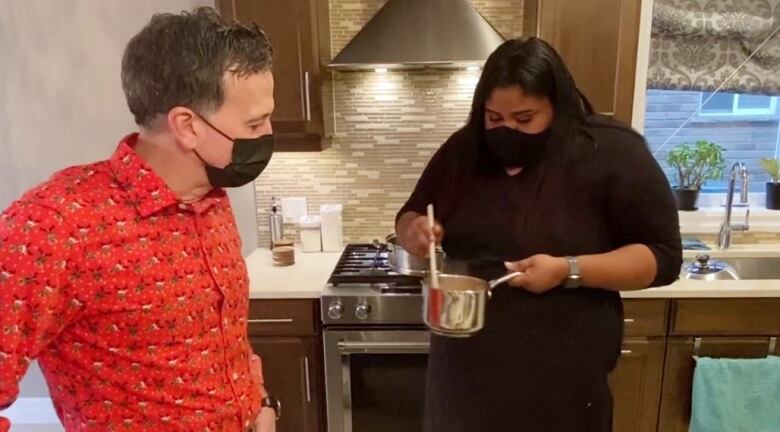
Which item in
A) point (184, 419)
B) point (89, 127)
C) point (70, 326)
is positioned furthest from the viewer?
point (89, 127)

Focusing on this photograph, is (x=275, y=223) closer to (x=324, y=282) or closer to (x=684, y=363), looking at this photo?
(x=324, y=282)

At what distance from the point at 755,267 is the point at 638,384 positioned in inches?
32.2

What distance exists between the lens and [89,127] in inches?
87.2

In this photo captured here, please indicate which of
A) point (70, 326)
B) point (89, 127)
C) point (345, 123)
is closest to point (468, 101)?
point (345, 123)

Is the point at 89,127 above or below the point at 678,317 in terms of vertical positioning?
above

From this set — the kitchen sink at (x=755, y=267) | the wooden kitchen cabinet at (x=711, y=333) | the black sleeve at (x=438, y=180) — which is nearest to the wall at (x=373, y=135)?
the black sleeve at (x=438, y=180)

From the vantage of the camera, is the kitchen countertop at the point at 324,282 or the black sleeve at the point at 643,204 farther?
the kitchen countertop at the point at 324,282

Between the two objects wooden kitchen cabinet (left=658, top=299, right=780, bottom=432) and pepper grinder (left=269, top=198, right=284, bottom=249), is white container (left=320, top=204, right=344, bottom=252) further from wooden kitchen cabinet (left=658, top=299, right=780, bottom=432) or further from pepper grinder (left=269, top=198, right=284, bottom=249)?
wooden kitchen cabinet (left=658, top=299, right=780, bottom=432)

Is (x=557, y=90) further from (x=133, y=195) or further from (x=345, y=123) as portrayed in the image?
(x=345, y=123)

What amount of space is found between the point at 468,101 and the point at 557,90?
124cm

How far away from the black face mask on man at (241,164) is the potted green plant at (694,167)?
2082 millimetres

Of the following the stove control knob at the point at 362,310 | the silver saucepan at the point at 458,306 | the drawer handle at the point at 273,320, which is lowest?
the drawer handle at the point at 273,320

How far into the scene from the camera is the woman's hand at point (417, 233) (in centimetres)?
131

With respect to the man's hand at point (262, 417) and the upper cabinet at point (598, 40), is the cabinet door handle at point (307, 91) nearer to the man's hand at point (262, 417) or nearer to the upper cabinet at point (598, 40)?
the upper cabinet at point (598, 40)
